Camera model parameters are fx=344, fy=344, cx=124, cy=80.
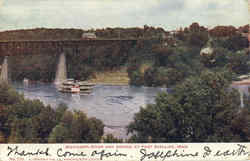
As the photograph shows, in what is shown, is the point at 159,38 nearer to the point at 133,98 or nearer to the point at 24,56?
the point at 133,98

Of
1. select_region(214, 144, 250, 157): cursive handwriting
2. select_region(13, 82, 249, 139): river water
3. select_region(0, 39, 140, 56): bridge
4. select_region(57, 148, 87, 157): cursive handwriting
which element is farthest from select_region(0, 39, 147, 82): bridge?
select_region(214, 144, 250, 157): cursive handwriting

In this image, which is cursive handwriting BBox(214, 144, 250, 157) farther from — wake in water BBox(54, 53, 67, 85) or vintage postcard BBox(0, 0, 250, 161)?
wake in water BBox(54, 53, 67, 85)

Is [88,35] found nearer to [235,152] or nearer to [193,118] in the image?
[193,118]

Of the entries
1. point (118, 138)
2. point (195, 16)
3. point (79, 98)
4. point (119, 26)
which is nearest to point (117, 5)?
point (119, 26)

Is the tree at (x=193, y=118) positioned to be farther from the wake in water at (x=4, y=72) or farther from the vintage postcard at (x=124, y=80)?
the wake in water at (x=4, y=72)

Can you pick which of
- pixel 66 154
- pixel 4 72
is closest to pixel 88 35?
pixel 4 72

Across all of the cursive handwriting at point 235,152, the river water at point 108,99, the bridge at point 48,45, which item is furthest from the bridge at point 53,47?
the cursive handwriting at point 235,152
